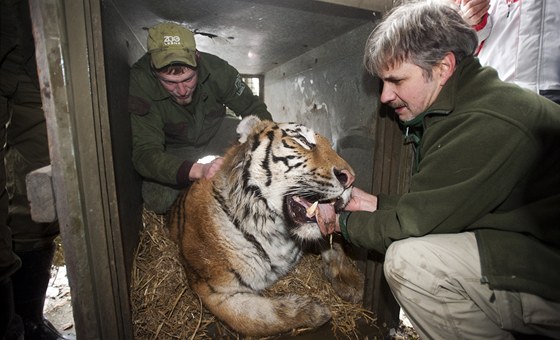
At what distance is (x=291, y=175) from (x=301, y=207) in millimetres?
201

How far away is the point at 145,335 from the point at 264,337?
0.67 m

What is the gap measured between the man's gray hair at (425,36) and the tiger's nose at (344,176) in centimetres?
54

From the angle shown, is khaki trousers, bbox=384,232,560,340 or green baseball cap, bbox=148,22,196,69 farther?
green baseball cap, bbox=148,22,196,69

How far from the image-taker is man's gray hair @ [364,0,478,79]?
134 centimetres

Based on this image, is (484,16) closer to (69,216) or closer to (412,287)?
(412,287)

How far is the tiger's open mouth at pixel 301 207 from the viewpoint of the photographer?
5.71ft

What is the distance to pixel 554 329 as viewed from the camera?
4.01 ft

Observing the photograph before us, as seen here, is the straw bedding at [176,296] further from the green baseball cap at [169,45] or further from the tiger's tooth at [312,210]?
the green baseball cap at [169,45]

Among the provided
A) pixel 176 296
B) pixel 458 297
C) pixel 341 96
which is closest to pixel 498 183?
pixel 458 297

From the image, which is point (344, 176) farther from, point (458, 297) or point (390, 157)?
point (458, 297)

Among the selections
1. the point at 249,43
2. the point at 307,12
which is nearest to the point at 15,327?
the point at 307,12

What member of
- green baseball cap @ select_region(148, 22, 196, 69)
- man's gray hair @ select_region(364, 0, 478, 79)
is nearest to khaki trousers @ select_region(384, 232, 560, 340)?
man's gray hair @ select_region(364, 0, 478, 79)

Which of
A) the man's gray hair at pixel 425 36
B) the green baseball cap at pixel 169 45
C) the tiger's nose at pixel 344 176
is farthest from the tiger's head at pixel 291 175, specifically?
the green baseball cap at pixel 169 45

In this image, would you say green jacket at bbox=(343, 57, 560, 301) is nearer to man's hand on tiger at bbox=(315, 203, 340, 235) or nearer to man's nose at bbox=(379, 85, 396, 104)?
man's nose at bbox=(379, 85, 396, 104)
